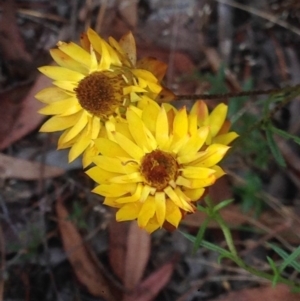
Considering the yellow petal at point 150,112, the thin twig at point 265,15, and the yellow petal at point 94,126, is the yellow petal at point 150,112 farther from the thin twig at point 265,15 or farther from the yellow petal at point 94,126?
the thin twig at point 265,15

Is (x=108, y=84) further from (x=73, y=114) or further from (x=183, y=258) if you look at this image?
(x=183, y=258)

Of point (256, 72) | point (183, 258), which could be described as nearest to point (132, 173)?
point (183, 258)

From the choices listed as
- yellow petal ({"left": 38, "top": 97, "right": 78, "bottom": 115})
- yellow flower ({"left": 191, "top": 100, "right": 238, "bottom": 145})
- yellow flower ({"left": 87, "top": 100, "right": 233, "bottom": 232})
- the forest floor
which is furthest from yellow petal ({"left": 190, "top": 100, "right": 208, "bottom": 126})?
A: the forest floor

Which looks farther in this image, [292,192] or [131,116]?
[292,192]

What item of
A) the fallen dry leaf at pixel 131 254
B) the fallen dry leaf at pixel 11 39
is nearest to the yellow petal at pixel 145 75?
the fallen dry leaf at pixel 131 254

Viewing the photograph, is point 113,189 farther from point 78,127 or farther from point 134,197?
point 78,127
